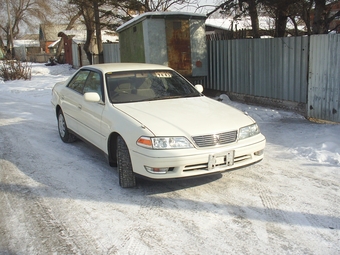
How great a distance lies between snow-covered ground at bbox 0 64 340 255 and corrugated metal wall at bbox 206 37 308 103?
2.40m

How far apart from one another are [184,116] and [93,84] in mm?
1843

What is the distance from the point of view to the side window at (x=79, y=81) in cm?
631

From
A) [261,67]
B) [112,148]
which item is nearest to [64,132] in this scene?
[112,148]

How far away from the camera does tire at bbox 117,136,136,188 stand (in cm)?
457

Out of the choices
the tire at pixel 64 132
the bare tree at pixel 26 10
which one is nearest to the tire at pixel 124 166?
the tire at pixel 64 132

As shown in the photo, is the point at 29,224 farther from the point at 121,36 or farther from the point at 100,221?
the point at 121,36

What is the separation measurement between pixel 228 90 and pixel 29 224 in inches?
327

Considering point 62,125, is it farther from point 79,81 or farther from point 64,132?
point 79,81

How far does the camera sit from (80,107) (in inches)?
235

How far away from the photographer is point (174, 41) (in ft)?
36.8

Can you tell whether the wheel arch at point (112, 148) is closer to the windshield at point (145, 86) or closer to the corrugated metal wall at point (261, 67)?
the windshield at point (145, 86)

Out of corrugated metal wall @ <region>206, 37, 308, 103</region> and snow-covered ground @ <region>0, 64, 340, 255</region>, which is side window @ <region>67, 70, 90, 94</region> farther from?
corrugated metal wall @ <region>206, 37, 308, 103</region>

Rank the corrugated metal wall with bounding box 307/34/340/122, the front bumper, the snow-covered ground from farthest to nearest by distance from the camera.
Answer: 1. the corrugated metal wall with bounding box 307/34/340/122
2. the front bumper
3. the snow-covered ground

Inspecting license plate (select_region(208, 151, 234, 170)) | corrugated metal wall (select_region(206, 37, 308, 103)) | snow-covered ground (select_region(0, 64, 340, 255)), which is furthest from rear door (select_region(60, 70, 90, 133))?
corrugated metal wall (select_region(206, 37, 308, 103))
